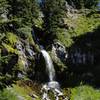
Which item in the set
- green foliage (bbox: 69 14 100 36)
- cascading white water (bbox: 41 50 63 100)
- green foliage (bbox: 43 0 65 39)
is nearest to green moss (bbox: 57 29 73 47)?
green foliage (bbox: 43 0 65 39)

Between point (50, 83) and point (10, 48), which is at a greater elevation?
point (10, 48)

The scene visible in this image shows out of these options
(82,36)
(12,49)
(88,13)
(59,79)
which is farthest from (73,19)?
(12,49)

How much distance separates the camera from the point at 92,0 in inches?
3841

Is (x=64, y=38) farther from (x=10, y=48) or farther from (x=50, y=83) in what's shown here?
(x=10, y=48)

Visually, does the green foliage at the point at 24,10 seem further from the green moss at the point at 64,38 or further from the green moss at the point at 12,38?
the green moss at the point at 64,38

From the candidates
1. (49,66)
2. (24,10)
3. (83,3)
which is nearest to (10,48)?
(49,66)

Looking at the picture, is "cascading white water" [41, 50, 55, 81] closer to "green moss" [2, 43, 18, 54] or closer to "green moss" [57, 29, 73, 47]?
"green moss" [2, 43, 18, 54]

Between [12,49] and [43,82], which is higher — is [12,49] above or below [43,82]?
above

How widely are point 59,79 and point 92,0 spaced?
43363mm

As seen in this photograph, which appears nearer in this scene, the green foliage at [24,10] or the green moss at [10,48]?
the green moss at [10,48]

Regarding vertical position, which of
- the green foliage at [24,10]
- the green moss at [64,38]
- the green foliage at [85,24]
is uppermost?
the green foliage at [24,10]

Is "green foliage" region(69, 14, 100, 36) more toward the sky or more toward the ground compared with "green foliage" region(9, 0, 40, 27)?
more toward the ground

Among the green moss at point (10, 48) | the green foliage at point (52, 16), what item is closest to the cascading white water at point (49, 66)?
the green foliage at point (52, 16)

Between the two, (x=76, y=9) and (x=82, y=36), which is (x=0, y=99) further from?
(x=76, y=9)
